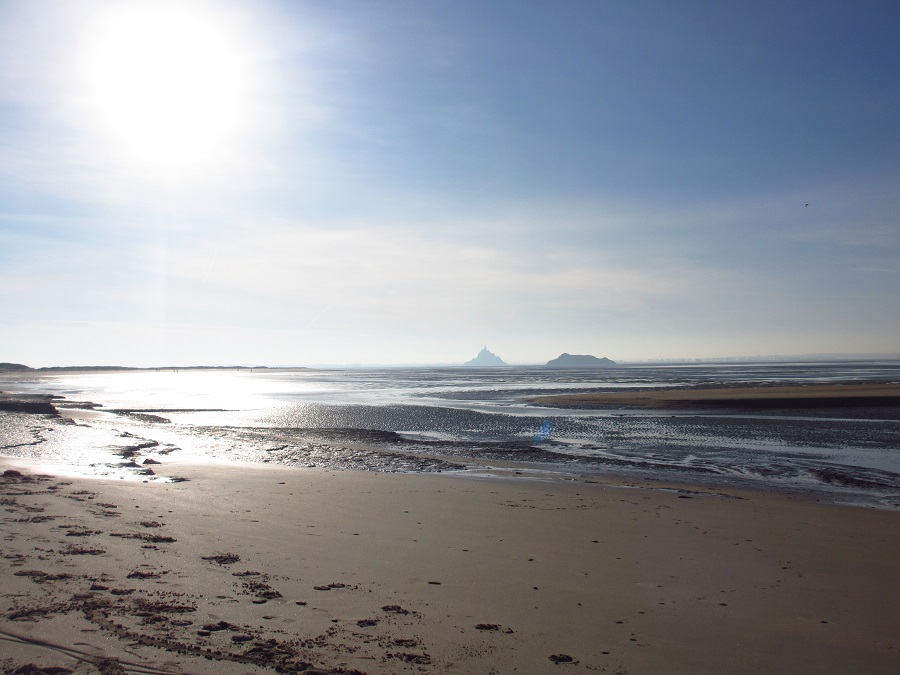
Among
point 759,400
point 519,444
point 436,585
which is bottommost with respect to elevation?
point 519,444

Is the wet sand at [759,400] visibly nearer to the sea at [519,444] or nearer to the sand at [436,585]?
the sea at [519,444]

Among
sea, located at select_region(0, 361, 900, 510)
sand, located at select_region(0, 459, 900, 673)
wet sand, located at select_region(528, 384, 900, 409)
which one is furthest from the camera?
wet sand, located at select_region(528, 384, 900, 409)

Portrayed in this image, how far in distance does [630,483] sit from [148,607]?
39.9 ft

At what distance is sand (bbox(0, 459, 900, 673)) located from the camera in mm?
5219

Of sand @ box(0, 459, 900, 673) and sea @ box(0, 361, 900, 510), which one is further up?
sand @ box(0, 459, 900, 673)

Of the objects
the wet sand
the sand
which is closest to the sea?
the wet sand

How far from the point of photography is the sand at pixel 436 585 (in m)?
5.22

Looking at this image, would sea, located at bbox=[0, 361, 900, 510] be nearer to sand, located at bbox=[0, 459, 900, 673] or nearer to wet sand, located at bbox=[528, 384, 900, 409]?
wet sand, located at bbox=[528, 384, 900, 409]

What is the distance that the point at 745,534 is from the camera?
9.91 m

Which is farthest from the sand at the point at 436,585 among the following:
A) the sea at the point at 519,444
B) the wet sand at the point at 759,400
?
the wet sand at the point at 759,400

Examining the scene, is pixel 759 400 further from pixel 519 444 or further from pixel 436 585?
pixel 436 585

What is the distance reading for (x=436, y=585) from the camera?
7.05 metres

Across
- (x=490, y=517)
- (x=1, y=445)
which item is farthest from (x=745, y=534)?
(x=1, y=445)

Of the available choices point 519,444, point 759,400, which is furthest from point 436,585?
point 759,400
